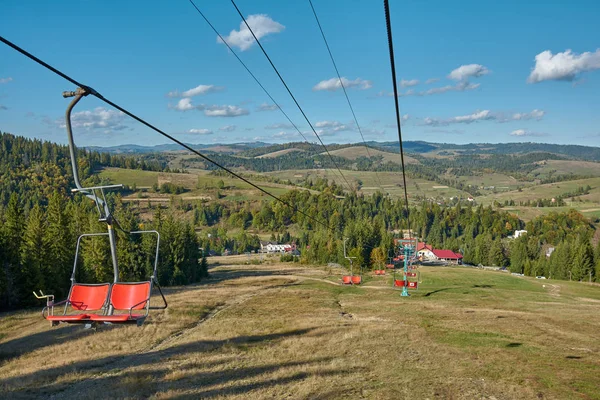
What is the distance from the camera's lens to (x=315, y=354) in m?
27.8

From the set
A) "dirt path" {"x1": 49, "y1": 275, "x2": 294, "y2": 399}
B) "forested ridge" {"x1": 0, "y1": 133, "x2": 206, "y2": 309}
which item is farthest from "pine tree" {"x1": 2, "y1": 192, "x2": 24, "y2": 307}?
"dirt path" {"x1": 49, "y1": 275, "x2": 294, "y2": 399}

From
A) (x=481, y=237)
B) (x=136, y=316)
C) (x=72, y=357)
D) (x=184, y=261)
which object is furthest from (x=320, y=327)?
(x=481, y=237)

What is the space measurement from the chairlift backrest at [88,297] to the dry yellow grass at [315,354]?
7.68 m

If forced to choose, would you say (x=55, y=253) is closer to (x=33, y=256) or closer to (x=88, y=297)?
(x=33, y=256)

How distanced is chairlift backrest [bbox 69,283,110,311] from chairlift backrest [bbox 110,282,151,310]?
46 cm

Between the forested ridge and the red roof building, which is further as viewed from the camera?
the red roof building

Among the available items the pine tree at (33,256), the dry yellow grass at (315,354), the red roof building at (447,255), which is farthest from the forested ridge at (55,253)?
the red roof building at (447,255)

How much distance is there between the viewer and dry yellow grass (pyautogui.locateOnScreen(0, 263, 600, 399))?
2050 cm

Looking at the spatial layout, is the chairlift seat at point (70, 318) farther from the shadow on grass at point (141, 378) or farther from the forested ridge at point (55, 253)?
the forested ridge at point (55, 253)

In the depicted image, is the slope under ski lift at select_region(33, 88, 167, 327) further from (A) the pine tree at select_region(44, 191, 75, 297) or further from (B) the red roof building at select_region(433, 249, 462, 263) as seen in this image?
(B) the red roof building at select_region(433, 249, 462, 263)

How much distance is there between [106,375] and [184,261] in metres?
69.4

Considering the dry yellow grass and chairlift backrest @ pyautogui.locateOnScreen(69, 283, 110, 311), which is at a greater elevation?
chairlift backrest @ pyautogui.locateOnScreen(69, 283, 110, 311)

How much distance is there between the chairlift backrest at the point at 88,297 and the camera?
1487 cm

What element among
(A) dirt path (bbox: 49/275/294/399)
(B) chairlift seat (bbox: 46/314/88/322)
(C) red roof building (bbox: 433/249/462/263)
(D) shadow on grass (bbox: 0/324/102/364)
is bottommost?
(C) red roof building (bbox: 433/249/462/263)
